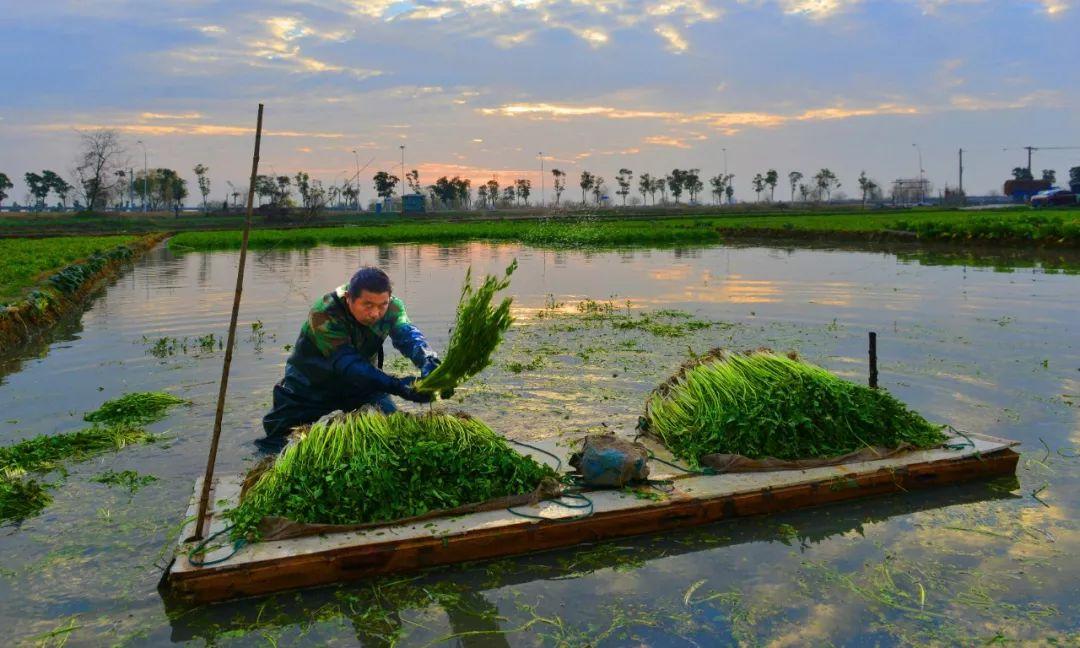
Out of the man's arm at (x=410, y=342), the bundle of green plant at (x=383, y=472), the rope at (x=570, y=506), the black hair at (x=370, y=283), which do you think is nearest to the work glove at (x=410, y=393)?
the bundle of green plant at (x=383, y=472)

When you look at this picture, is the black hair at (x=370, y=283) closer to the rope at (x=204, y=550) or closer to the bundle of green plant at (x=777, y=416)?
the rope at (x=204, y=550)

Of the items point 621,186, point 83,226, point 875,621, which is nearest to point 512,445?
point 875,621

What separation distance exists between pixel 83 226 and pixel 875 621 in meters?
67.1

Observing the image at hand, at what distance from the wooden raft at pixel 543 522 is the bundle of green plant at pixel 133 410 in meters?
2.72

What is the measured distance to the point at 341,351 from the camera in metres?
6.39

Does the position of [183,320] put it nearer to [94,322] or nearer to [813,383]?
[94,322]

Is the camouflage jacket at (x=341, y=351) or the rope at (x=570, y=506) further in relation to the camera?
the camouflage jacket at (x=341, y=351)

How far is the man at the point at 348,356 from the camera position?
20.4ft

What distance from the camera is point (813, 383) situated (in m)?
6.50

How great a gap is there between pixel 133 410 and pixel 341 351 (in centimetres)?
375

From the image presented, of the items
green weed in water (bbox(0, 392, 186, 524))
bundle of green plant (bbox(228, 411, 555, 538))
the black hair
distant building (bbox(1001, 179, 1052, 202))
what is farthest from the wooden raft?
distant building (bbox(1001, 179, 1052, 202))

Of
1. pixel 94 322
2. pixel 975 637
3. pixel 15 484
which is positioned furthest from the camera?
pixel 94 322

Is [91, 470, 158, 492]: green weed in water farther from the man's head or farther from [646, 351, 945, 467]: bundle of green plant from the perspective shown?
[646, 351, 945, 467]: bundle of green plant

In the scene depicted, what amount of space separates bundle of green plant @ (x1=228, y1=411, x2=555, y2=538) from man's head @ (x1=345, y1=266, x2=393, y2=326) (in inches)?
34.6
